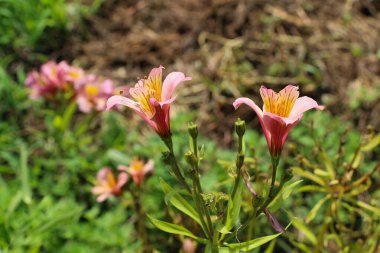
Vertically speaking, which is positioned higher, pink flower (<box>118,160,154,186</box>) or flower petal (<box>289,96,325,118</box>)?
flower petal (<box>289,96,325,118</box>)

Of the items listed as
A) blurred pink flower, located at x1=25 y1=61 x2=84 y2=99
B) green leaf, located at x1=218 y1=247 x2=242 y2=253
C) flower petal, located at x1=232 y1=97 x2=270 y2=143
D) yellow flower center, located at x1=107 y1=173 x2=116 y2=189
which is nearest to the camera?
flower petal, located at x1=232 y1=97 x2=270 y2=143

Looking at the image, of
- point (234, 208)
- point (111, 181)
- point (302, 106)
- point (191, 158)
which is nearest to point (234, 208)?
point (234, 208)

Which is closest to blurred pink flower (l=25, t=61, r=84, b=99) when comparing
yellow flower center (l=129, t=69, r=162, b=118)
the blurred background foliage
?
the blurred background foliage

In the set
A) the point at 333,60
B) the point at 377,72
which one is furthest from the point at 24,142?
the point at 377,72

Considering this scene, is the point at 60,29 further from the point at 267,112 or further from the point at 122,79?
the point at 267,112

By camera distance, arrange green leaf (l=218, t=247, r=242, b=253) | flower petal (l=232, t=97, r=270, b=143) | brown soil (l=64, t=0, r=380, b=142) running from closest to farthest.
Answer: flower petal (l=232, t=97, r=270, b=143) → green leaf (l=218, t=247, r=242, b=253) → brown soil (l=64, t=0, r=380, b=142)

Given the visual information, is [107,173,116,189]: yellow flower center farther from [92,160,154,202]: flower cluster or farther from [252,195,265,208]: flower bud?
[252,195,265,208]: flower bud

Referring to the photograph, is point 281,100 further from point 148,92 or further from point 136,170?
point 136,170

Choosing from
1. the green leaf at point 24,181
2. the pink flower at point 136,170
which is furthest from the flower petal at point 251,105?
the green leaf at point 24,181
